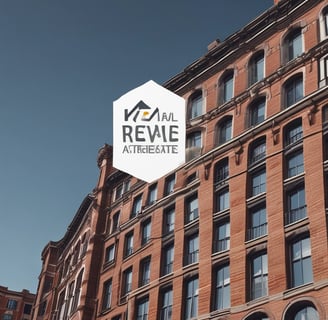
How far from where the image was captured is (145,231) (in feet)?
131

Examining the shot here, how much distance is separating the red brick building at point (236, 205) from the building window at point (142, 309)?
0.11m

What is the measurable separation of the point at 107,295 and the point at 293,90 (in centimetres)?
1951

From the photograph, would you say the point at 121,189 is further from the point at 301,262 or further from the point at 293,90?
the point at 301,262

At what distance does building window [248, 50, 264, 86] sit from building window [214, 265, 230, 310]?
43.9 ft

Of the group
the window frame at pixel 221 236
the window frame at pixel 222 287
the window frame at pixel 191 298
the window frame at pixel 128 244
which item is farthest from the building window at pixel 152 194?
the window frame at pixel 222 287

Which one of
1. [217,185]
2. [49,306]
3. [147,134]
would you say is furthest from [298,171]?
[49,306]

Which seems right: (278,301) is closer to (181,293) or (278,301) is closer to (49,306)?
(181,293)

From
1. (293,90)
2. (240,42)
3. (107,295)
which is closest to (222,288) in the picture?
(107,295)

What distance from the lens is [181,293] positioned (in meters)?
32.7

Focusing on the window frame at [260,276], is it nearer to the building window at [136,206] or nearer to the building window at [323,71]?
the building window at [323,71]

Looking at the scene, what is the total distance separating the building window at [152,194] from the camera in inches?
1609

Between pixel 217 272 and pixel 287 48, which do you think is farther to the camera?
pixel 287 48

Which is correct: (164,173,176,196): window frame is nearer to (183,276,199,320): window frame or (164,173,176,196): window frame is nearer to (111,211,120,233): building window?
(111,211,120,233): building window

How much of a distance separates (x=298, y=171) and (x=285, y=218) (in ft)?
9.51
